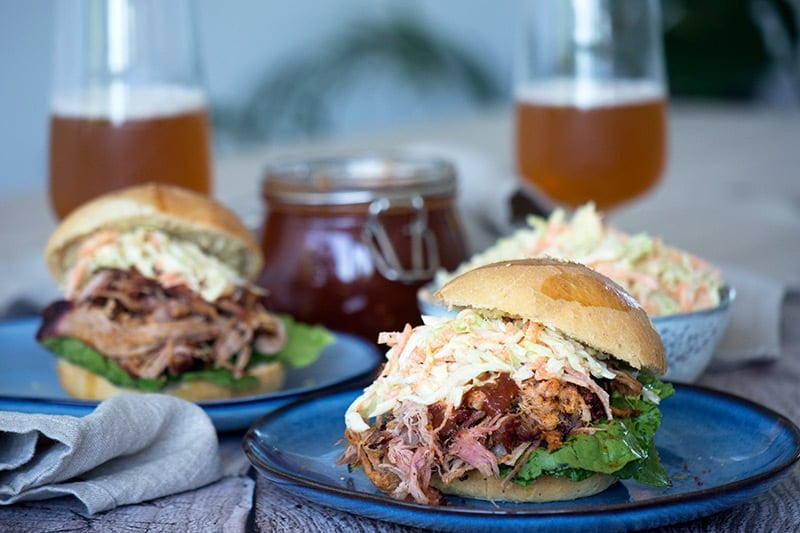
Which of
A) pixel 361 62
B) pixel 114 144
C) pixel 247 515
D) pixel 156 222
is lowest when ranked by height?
pixel 247 515

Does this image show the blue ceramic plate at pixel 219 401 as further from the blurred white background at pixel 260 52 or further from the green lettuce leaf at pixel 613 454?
the blurred white background at pixel 260 52

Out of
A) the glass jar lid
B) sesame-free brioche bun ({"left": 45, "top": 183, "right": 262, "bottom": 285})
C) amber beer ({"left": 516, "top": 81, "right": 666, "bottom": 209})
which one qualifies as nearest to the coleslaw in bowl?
the glass jar lid

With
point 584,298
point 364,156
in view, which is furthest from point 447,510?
point 364,156

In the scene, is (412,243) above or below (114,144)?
below

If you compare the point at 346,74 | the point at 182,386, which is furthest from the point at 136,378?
the point at 346,74

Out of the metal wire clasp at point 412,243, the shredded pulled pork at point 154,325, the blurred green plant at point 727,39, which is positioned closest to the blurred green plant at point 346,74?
the blurred green plant at point 727,39

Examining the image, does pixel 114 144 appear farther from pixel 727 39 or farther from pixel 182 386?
pixel 727 39
